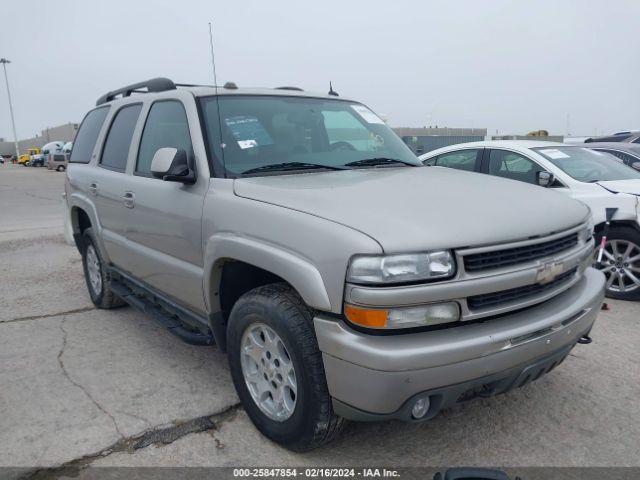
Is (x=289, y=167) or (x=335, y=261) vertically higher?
(x=289, y=167)

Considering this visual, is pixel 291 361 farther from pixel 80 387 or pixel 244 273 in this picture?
pixel 80 387

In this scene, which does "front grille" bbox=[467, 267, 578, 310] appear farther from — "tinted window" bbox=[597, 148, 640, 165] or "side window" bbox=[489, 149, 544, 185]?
"tinted window" bbox=[597, 148, 640, 165]

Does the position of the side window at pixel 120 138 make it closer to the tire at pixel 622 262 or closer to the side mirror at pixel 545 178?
the side mirror at pixel 545 178

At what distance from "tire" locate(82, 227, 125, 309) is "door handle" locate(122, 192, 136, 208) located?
3.69ft

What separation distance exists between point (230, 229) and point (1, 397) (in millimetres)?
2017

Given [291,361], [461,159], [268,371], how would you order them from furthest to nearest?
1. [461,159]
2. [268,371]
3. [291,361]

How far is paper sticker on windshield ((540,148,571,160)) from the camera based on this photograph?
606 cm

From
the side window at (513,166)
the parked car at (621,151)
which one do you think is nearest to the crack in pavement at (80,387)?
the side window at (513,166)

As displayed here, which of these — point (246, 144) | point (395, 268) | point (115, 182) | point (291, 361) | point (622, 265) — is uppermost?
point (246, 144)

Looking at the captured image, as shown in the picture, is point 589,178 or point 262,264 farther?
point 589,178

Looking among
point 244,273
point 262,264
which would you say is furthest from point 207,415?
point 262,264

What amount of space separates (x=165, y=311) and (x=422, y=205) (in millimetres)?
2321

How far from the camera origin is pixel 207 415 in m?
3.16

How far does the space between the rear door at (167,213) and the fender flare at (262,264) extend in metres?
0.15
